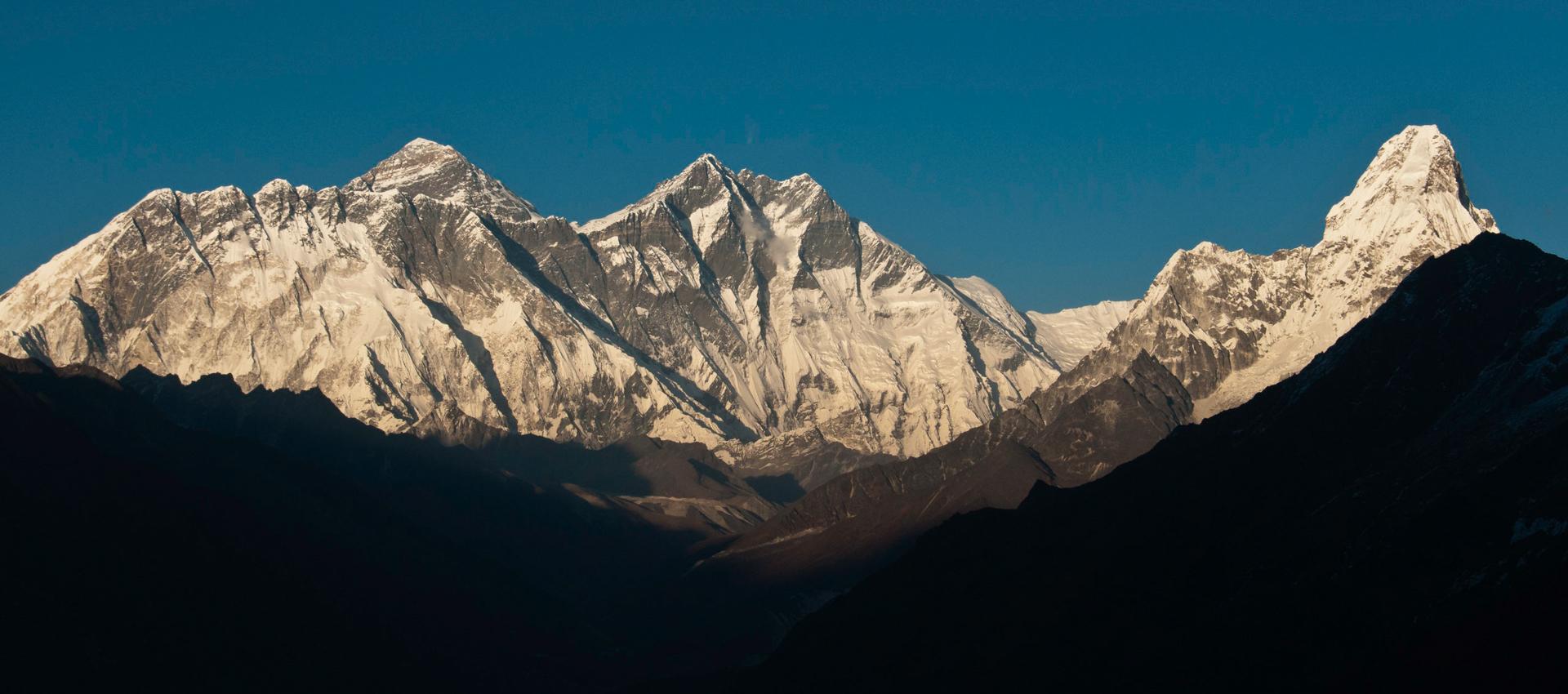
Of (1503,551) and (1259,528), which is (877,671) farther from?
(1503,551)

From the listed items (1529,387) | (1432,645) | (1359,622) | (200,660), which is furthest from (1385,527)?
(200,660)

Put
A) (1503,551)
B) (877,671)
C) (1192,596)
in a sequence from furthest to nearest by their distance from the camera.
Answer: (877,671)
(1192,596)
(1503,551)

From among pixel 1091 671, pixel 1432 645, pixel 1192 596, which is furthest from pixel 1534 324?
pixel 1432 645

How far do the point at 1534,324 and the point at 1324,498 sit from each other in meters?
33.5

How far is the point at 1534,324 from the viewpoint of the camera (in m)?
196

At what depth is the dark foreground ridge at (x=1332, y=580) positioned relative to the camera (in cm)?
11794

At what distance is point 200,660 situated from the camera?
197 m

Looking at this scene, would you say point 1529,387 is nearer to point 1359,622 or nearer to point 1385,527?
point 1385,527

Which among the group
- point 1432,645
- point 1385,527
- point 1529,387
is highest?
point 1529,387

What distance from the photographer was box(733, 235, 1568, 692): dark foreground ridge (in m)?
118

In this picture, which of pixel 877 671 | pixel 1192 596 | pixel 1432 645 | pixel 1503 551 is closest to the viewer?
pixel 1432 645

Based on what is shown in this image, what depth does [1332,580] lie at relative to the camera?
5846 inches

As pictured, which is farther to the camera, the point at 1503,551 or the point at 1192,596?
the point at 1192,596

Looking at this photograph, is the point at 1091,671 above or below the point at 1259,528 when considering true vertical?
below
